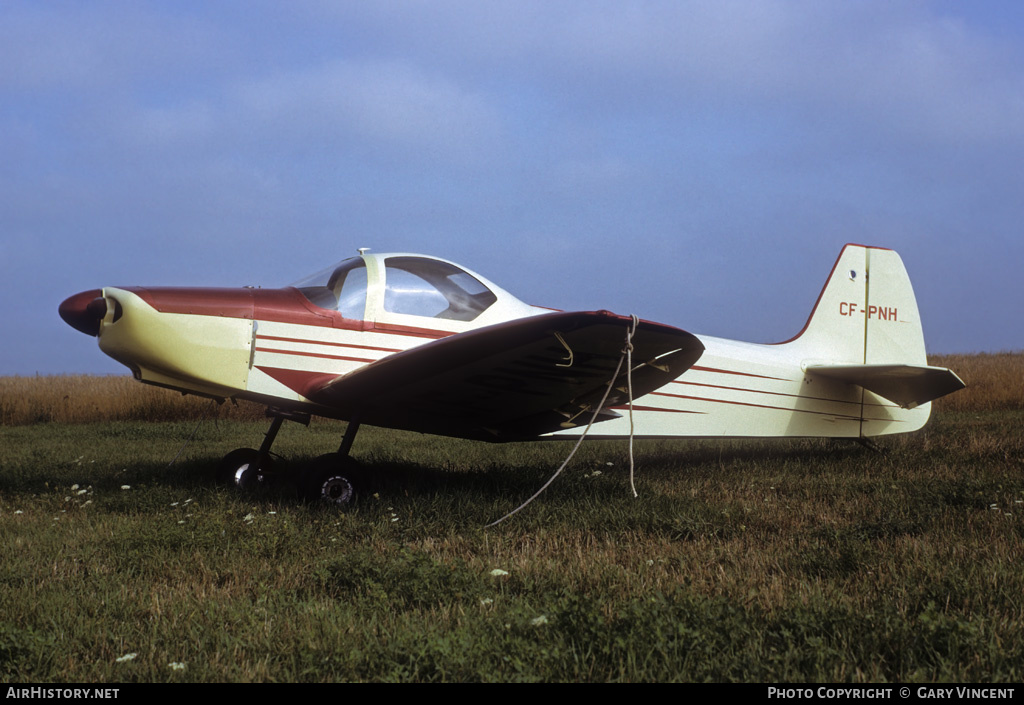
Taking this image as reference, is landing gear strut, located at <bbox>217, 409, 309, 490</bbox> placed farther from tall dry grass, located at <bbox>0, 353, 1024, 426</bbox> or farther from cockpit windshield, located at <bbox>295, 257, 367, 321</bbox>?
tall dry grass, located at <bbox>0, 353, 1024, 426</bbox>

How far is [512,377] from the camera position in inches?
209

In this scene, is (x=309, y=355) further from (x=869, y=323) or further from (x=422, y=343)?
(x=869, y=323)

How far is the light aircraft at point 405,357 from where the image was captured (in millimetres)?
4961

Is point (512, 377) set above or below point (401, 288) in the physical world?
below

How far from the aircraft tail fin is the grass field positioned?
46.0 inches

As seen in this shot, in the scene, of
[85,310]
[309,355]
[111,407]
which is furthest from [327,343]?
[111,407]

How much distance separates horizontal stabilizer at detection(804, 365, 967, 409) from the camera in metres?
7.40

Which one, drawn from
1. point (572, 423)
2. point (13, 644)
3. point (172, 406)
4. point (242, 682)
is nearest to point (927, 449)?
point (572, 423)

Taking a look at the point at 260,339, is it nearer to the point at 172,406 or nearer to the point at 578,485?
the point at 578,485

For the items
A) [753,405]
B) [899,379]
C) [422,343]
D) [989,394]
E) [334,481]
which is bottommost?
[989,394]

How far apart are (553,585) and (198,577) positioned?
175 cm

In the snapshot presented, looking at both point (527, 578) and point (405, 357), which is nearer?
point (527, 578)

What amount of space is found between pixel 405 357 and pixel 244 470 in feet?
8.09
